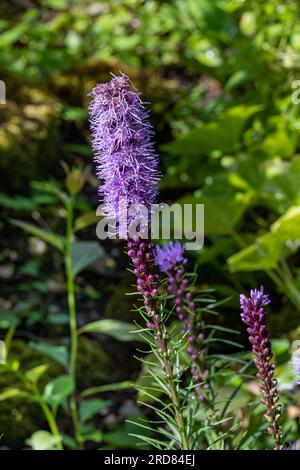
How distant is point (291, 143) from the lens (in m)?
2.69

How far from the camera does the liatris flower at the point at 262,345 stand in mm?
789

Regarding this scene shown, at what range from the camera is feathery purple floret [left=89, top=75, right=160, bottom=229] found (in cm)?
72

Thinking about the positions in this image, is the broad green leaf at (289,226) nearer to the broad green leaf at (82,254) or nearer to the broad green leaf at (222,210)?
the broad green leaf at (222,210)

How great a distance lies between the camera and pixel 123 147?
2.38 ft

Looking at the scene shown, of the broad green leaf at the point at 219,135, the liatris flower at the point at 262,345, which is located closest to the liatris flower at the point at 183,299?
the liatris flower at the point at 262,345

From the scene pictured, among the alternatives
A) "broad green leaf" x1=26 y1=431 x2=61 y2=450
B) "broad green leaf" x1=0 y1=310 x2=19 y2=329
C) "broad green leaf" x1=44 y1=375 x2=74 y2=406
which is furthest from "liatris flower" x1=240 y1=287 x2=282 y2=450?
"broad green leaf" x1=0 y1=310 x2=19 y2=329

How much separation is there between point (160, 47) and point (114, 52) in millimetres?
319

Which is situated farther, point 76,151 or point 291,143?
point 76,151

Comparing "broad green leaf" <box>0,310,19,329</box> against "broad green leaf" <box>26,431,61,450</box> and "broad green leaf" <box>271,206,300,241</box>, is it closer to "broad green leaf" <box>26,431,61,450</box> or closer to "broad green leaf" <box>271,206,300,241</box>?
Answer: "broad green leaf" <box>26,431,61,450</box>

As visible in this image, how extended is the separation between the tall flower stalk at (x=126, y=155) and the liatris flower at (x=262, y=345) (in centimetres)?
14
